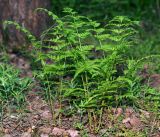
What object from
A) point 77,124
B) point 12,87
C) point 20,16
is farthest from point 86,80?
point 20,16

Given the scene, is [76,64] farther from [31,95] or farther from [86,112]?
[31,95]

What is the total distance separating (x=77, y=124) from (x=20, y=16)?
77.7 inches

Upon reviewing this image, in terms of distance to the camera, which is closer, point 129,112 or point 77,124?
point 77,124

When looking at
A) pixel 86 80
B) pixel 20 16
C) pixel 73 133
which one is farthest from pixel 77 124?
pixel 20 16

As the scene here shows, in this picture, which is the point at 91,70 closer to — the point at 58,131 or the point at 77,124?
the point at 77,124

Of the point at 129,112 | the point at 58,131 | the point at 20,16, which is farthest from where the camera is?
the point at 20,16

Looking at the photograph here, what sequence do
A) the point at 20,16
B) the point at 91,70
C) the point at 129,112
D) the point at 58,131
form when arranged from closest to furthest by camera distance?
the point at 91,70
the point at 58,131
the point at 129,112
the point at 20,16

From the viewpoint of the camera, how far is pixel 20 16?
5426mm

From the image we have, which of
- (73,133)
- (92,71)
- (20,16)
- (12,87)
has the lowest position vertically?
(73,133)

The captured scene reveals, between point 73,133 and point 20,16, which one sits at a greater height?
point 20,16

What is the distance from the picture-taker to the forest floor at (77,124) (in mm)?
3869

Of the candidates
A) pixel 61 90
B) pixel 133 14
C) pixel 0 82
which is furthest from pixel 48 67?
pixel 133 14

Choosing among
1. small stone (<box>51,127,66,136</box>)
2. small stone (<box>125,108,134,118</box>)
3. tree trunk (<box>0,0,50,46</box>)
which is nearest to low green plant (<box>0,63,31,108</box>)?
small stone (<box>51,127,66,136</box>)

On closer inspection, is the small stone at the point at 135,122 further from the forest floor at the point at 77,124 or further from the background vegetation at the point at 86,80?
the background vegetation at the point at 86,80
